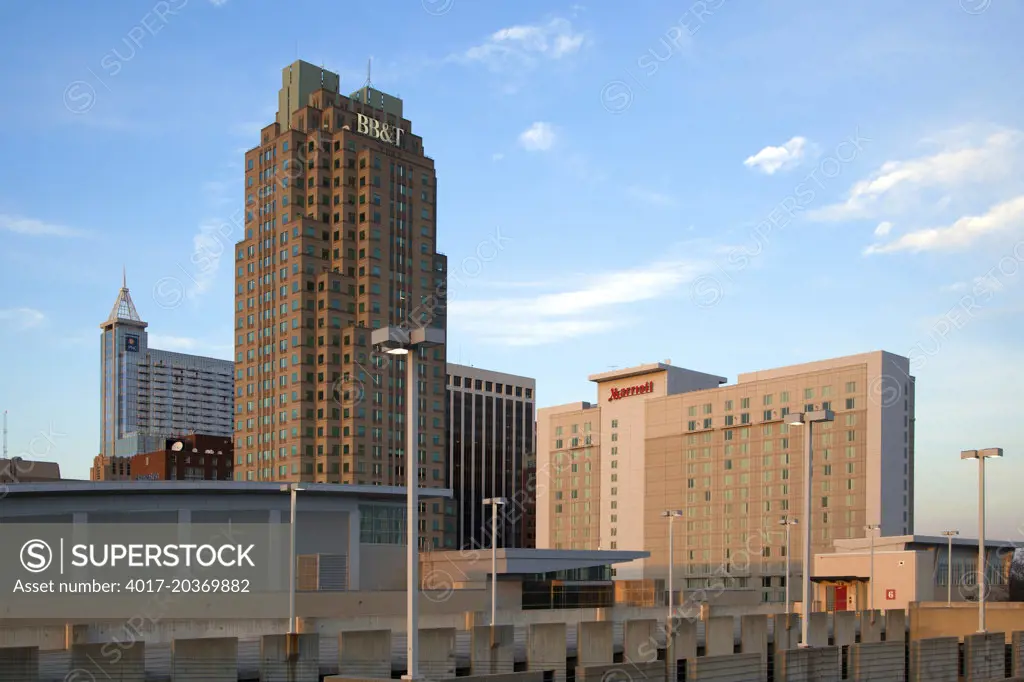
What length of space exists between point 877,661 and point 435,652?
44.3 ft

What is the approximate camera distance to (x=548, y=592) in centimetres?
8431

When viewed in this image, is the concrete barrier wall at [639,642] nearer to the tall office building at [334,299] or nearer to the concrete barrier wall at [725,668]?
the concrete barrier wall at [725,668]

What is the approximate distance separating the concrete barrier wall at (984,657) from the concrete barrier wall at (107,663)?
2618 centimetres

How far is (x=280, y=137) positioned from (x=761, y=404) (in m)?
81.0

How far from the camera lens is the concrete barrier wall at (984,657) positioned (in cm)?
3672

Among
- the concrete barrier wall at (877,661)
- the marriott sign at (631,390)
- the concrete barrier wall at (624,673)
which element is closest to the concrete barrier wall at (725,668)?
the concrete barrier wall at (624,673)

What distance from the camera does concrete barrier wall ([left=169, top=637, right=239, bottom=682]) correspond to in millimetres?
28531

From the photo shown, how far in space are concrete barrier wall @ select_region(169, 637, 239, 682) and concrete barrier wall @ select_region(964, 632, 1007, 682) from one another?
23.8 m

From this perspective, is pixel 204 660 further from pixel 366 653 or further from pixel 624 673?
pixel 624 673

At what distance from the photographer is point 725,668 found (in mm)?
29641

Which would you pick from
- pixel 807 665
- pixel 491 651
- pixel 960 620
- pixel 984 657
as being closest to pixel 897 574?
pixel 960 620

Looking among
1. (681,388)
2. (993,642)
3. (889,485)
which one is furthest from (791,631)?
(681,388)

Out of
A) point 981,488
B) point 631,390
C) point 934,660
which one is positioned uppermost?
point 631,390

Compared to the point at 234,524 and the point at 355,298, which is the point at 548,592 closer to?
the point at 234,524
